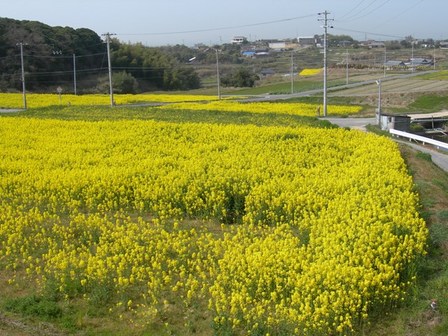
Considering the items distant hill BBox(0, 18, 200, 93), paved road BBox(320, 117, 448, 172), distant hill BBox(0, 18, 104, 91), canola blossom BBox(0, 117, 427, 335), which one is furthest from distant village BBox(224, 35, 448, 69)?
canola blossom BBox(0, 117, 427, 335)

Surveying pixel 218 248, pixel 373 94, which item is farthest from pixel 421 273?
pixel 373 94

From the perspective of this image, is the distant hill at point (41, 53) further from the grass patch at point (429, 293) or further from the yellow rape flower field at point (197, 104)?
the grass patch at point (429, 293)

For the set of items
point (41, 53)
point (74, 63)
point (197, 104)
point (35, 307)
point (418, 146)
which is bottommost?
point (35, 307)

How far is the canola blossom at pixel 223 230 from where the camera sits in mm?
8955

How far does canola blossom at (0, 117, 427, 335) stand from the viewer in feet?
29.4

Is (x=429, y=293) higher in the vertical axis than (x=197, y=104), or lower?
lower

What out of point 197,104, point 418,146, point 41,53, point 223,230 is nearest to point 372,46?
point 41,53

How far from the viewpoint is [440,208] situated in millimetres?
14492

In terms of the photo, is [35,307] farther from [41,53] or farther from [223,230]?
[41,53]

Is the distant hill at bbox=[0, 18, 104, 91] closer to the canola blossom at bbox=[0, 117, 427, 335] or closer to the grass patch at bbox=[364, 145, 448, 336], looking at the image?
the canola blossom at bbox=[0, 117, 427, 335]

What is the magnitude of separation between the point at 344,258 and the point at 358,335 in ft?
5.34

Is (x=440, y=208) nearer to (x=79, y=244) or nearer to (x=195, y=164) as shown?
(x=195, y=164)

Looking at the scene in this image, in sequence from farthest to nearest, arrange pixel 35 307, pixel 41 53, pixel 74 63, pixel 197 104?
1. pixel 41 53
2. pixel 74 63
3. pixel 197 104
4. pixel 35 307

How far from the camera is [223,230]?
12.8 metres
